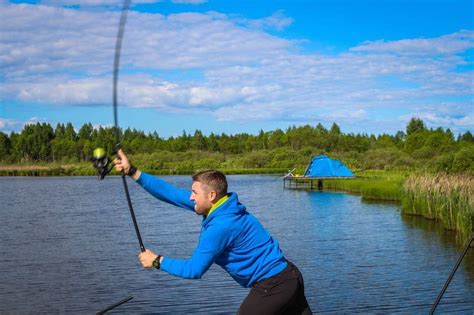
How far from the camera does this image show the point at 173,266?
4.73 metres

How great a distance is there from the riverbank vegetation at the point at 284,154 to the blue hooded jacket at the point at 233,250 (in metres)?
21.8

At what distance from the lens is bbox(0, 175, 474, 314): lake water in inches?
559

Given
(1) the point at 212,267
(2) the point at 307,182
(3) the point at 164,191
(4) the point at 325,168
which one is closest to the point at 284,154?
(2) the point at 307,182

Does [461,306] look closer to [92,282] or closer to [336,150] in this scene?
[92,282]

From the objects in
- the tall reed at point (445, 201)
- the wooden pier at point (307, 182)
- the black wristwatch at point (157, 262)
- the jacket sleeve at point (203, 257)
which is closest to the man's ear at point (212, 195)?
the jacket sleeve at point (203, 257)

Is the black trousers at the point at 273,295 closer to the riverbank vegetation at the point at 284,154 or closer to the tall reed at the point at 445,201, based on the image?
the tall reed at the point at 445,201

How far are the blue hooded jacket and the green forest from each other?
81.3 m

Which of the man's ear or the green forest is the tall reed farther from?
the green forest

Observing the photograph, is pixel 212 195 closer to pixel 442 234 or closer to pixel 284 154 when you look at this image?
pixel 442 234

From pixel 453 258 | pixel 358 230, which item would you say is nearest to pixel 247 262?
pixel 453 258

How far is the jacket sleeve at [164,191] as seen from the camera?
5289 millimetres

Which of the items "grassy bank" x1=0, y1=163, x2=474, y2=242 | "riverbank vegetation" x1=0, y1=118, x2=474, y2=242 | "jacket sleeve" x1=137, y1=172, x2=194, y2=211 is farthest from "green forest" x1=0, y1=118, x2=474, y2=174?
"jacket sleeve" x1=137, y1=172, x2=194, y2=211

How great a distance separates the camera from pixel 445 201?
25422 millimetres

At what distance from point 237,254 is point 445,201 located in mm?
22172
